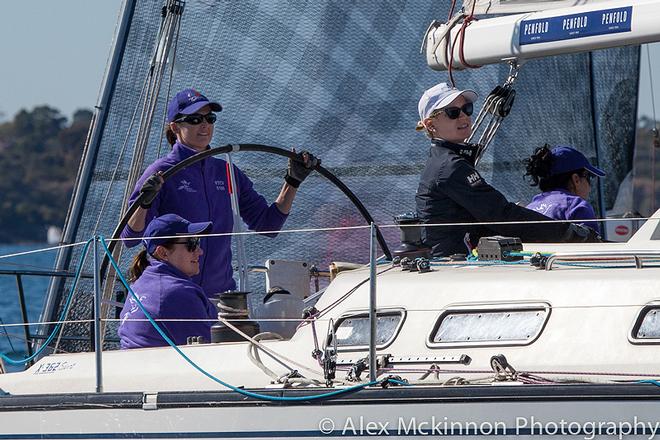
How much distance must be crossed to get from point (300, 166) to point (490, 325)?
148cm

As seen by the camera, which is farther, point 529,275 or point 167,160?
point 167,160

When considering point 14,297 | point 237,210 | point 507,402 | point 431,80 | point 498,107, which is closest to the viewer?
point 507,402

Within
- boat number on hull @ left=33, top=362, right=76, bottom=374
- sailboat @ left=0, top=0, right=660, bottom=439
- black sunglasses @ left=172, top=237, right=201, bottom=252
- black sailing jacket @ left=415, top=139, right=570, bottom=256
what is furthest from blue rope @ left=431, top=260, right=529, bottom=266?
boat number on hull @ left=33, top=362, right=76, bottom=374

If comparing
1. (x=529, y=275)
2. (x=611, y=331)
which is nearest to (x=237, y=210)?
(x=529, y=275)

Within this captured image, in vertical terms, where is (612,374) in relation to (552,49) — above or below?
below

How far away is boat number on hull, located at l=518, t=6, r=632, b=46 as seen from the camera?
5.41 m

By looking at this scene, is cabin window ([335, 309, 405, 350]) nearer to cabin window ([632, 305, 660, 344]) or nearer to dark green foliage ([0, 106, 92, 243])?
cabin window ([632, 305, 660, 344])

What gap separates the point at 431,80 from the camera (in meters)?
7.26

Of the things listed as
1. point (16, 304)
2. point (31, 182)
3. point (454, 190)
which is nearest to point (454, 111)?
point (454, 190)

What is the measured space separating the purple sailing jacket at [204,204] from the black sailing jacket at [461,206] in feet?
2.63

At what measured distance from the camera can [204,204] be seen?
562 cm

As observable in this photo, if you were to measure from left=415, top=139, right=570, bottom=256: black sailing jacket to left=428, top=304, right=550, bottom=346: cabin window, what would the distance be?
621mm

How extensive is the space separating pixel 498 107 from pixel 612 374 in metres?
2.22

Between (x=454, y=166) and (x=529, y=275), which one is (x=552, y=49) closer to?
(x=454, y=166)
